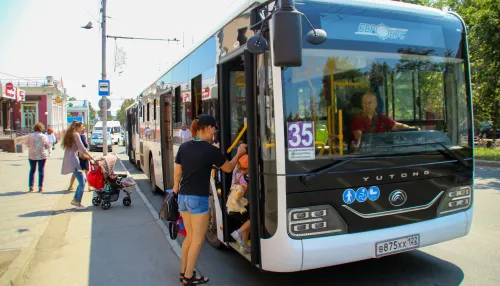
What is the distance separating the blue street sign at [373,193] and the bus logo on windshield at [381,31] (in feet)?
4.85

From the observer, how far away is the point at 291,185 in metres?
3.59

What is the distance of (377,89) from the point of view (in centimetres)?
409

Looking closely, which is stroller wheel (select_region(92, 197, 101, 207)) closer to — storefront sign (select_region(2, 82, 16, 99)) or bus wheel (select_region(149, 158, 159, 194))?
bus wheel (select_region(149, 158, 159, 194))

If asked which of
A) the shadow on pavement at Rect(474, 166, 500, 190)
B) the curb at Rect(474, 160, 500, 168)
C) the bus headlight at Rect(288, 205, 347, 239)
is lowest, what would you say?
the shadow on pavement at Rect(474, 166, 500, 190)

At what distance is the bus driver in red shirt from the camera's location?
388cm

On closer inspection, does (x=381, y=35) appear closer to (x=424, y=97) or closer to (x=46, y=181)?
(x=424, y=97)

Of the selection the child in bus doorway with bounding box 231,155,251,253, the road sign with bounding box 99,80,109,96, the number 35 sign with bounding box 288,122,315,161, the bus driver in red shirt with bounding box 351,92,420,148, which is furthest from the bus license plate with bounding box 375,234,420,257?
the road sign with bounding box 99,80,109,96

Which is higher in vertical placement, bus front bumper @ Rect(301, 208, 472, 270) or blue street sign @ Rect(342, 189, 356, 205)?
blue street sign @ Rect(342, 189, 356, 205)

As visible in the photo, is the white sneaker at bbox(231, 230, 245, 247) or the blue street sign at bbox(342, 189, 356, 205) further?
the white sneaker at bbox(231, 230, 245, 247)

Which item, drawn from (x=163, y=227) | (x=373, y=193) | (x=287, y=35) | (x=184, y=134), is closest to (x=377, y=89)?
(x=373, y=193)

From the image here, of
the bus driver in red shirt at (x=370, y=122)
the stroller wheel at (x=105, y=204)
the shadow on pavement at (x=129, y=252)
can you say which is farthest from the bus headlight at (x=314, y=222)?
the stroller wheel at (x=105, y=204)

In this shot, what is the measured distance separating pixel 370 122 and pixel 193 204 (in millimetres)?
1972

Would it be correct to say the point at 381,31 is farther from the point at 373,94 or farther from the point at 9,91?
the point at 9,91

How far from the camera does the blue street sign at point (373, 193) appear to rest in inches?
152
